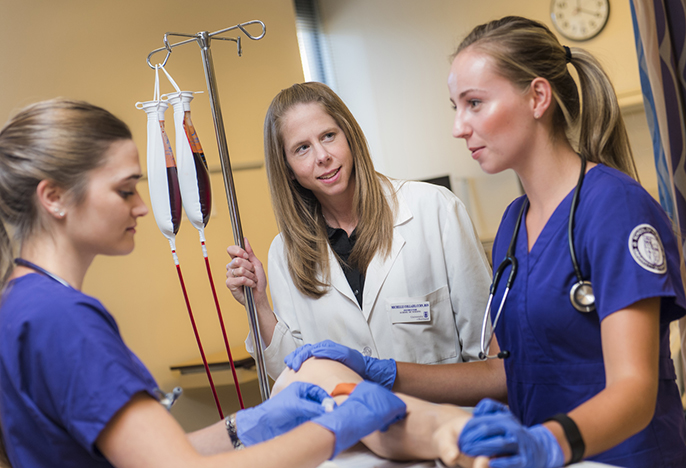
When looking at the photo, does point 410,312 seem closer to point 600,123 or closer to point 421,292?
point 421,292

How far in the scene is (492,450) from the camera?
0.81 m

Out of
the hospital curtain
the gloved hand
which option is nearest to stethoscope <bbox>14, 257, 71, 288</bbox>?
the gloved hand

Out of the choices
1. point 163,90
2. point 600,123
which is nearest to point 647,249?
point 600,123

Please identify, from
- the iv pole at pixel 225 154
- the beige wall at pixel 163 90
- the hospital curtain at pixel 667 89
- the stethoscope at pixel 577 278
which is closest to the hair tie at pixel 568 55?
the stethoscope at pixel 577 278

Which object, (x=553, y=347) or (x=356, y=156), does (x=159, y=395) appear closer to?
(x=553, y=347)

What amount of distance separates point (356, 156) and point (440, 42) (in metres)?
3.12

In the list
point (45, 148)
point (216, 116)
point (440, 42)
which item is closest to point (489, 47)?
point (216, 116)

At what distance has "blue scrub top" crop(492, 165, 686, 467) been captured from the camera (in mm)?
957

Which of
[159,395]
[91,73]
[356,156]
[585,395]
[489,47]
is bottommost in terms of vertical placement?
[585,395]

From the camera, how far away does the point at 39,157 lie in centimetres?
92

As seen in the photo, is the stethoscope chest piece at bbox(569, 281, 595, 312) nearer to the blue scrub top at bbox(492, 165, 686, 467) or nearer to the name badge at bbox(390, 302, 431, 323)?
the blue scrub top at bbox(492, 165, 686, 467)

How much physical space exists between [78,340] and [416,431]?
58 cm

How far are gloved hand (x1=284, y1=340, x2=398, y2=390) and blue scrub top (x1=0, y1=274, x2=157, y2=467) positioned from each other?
468mm

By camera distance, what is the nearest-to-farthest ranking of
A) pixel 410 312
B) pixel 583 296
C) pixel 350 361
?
1. pixel 583 296
2. pixel 350 361
3. pixel 410 312
